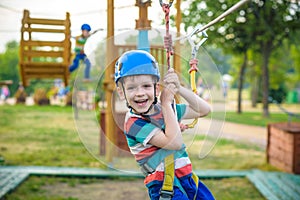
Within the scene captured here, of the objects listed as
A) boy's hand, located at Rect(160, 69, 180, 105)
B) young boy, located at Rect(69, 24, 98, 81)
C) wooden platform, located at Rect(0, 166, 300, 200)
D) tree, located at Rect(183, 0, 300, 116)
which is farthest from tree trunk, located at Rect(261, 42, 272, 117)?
boy's hand, located at Rect(160, 69, 180, 105)

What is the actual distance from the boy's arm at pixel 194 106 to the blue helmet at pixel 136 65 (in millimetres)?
275

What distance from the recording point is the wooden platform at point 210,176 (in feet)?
22.7

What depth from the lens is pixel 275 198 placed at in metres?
6.61

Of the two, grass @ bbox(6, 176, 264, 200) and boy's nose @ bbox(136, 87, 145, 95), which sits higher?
boy's nose @ bbox(136, 87, 145, 95)

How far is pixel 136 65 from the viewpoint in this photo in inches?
106

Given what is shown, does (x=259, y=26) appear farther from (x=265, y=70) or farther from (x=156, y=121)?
(x=156, y=121)

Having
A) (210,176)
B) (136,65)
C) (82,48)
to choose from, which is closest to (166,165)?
(136,65)

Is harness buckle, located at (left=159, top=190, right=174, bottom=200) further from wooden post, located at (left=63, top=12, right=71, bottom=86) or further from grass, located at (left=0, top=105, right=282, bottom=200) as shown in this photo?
wooden post, located at (left=63, top=12, right=71, bottom=86)

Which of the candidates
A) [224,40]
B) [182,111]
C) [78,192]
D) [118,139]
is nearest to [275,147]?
[118,139]

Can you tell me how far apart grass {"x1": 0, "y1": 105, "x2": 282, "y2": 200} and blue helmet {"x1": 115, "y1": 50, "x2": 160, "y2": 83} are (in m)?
0.87

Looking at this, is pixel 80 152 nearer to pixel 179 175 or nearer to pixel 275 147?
pixel 275 147

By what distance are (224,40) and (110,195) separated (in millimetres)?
15281

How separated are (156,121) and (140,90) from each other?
27cm

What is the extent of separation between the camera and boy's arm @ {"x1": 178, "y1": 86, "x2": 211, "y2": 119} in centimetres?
292
